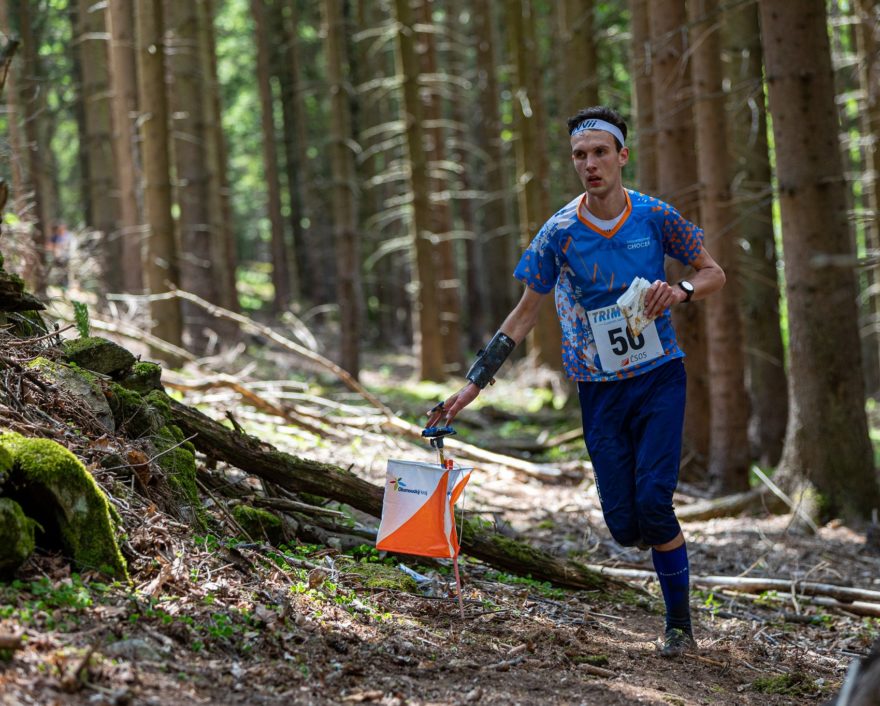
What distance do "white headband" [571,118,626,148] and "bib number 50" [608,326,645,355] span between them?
38.0 inches

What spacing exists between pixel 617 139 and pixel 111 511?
9.62 ft

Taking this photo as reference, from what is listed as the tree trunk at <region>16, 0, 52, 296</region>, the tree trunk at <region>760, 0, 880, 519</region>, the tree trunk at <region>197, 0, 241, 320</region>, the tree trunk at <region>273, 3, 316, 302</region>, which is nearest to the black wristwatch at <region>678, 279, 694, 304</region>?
the tree trunk at <region>760, 0, 880, 519</region>

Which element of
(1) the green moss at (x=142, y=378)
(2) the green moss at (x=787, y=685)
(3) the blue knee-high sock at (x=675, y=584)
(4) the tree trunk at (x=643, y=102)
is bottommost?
(2) the green moss at (x=787, y=685)

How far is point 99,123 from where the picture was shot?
737 inches

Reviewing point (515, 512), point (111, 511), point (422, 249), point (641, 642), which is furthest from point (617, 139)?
point (422, 249)

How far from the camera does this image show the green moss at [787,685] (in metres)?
4.41

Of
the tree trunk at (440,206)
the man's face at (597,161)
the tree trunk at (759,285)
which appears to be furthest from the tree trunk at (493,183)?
the man's face at (597,161)

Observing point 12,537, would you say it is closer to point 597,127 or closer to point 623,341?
point 623,341

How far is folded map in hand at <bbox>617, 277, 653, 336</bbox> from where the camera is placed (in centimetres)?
458

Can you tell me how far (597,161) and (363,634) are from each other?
246 cm

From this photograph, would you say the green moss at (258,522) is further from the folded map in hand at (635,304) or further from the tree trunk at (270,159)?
the tree trunk at (270,159)

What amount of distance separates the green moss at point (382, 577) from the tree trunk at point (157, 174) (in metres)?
7.23

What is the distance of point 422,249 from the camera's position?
18.3 m

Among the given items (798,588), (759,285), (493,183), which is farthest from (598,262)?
(493,183)
